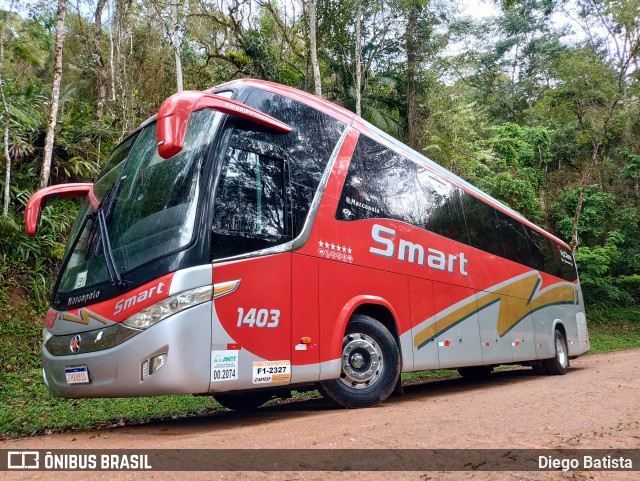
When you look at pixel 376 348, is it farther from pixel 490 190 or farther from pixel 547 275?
pixel 490 190

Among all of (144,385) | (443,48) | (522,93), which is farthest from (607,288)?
(144,385)

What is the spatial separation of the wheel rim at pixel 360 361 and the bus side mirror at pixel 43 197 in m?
3.13

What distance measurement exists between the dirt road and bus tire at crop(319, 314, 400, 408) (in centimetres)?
18

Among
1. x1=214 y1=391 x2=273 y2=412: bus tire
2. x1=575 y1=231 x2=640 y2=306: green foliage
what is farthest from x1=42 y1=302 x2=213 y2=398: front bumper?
x1=575 y1=231 x2=640 y2=306: green foliage

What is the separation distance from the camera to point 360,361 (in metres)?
5.90

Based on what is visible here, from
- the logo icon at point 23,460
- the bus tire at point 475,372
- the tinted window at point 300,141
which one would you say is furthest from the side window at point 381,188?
the bus tire at point 475,372

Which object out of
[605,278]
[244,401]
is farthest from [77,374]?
[605,278]

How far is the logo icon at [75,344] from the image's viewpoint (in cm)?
472

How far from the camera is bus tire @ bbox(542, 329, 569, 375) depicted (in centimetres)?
1158

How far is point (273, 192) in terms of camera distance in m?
5.30

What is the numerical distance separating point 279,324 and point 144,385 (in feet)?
4.40

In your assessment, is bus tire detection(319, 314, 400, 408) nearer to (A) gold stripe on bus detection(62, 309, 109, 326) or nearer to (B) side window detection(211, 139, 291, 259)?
(B) side window detection(211, 139, 291, 259)

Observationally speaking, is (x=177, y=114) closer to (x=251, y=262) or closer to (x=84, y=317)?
(x=251, y=262)

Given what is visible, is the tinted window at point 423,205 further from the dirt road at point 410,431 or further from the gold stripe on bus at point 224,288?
the dirt road at point 410,431
